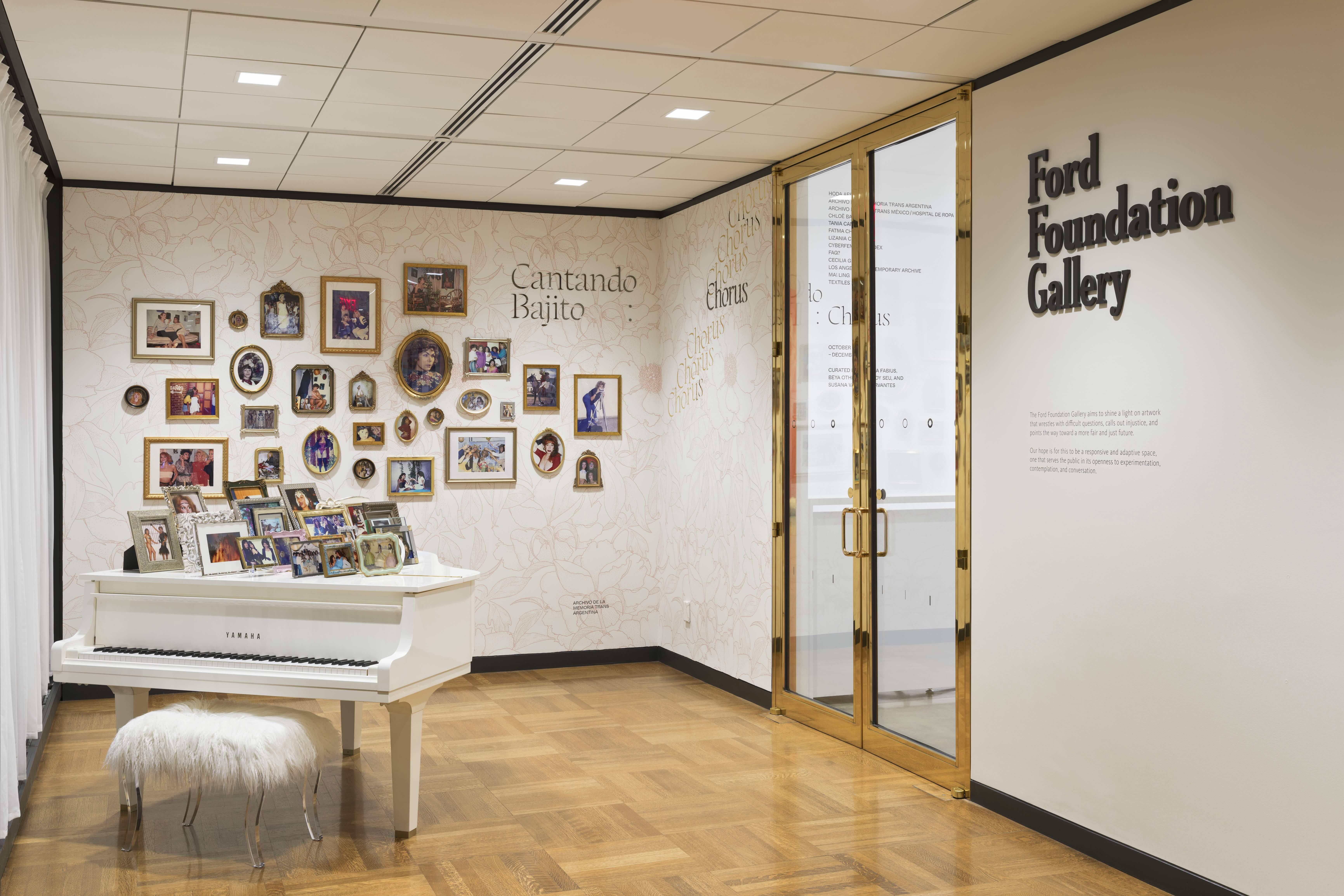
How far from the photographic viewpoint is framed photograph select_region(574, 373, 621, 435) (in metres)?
7.50

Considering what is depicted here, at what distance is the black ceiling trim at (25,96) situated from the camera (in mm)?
3914

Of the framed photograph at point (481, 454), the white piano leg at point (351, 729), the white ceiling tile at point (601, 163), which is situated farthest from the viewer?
the framed photograph at point (481, 454)

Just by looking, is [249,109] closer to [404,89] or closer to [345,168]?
[404,89]

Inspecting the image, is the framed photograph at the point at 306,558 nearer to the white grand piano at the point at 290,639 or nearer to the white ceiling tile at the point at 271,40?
the white grand piano at the point at 290,639

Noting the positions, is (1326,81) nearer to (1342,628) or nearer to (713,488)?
(1342,628)

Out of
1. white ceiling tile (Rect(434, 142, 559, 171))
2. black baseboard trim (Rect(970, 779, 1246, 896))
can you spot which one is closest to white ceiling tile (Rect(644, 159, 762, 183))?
white ceiling tile (Rect(434, 142, 559, 171))

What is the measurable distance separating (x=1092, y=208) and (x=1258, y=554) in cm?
136

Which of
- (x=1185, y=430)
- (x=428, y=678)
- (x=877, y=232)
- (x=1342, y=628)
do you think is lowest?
(x=428, y=678)

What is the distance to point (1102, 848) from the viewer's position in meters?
3.94

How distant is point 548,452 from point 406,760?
3.47 meters

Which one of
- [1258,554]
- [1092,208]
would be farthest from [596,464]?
[1258,554]

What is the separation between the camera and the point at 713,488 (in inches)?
273

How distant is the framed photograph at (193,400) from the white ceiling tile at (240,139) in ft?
5.09

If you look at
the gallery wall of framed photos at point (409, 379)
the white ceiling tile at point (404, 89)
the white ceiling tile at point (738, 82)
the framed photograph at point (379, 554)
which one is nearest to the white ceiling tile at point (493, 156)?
the white ceiling tile at point (404, 89)
